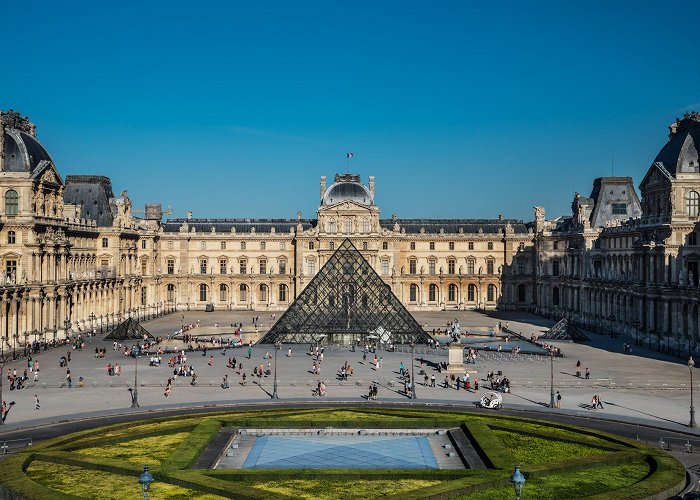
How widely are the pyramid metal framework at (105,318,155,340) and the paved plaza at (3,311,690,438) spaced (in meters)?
0.94

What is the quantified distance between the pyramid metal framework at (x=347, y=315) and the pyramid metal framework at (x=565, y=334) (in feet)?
41.5

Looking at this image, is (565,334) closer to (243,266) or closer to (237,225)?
(243,266)

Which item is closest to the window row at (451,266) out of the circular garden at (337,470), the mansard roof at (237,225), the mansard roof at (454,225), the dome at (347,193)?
the mansard roof at (454,225)

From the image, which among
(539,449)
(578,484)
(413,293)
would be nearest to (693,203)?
(539,449)

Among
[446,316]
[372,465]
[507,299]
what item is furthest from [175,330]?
[372,465]

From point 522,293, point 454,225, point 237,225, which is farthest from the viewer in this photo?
point 454,225

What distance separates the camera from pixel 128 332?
6975cm

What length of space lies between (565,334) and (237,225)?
161ft

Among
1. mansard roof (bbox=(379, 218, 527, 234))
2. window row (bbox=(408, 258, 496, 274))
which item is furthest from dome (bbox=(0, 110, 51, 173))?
window row (bbox=(408, 258, 496, 274))

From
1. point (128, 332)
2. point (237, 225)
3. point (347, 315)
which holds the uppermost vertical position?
point (237, 225)

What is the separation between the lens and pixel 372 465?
29516 millimetres

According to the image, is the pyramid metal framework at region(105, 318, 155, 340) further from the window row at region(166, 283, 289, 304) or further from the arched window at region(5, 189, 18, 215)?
the window row at region(166, 283, 289, 304)

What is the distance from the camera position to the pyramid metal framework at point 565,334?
72.0 meters

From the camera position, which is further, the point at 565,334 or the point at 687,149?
the point at 565,334
